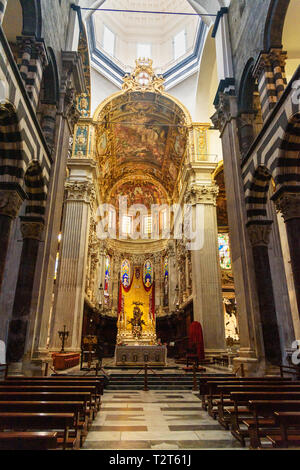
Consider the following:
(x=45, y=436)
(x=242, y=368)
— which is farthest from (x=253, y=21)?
(x=45, y=436)

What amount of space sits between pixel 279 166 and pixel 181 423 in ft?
19.0

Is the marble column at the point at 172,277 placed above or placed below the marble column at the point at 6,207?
above

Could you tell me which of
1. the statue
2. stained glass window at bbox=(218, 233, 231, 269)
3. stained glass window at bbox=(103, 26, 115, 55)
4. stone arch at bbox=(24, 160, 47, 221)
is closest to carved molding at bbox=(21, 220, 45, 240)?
stone arch at bbox=(24, 160, 47, 221)

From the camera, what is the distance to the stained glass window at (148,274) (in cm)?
2730

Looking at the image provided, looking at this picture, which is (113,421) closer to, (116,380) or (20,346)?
(20,346)

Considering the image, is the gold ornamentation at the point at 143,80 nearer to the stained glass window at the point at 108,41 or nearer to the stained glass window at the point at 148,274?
the stained glass window at the point at 108,41

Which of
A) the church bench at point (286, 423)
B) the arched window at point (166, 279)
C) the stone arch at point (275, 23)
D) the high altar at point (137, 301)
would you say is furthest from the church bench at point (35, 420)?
the arched window at point (166, 279)

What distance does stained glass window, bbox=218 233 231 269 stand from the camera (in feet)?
81.9

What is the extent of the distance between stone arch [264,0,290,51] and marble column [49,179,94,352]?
36.6 ft

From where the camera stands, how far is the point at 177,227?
2327 cm

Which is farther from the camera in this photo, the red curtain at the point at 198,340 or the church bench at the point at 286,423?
the red curtain at the point at 198,340

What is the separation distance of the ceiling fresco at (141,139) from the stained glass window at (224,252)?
18.6ft

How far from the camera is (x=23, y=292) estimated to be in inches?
323

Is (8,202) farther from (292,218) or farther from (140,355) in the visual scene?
(140,355)
